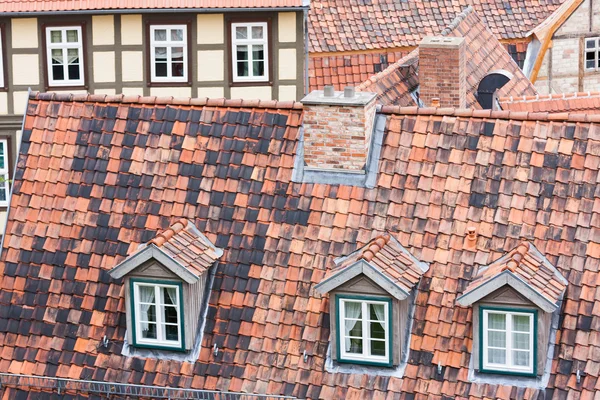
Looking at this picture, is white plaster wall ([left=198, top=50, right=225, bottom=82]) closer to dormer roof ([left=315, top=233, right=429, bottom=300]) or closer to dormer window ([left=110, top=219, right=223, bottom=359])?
dormer window ([left=110, top=219, right=223, bottom=359])

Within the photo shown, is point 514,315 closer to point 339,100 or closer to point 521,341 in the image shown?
point 521,341

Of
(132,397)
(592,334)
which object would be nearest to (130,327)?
(132,397)

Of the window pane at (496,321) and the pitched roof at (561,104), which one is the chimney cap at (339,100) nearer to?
the window pane at (496,321)

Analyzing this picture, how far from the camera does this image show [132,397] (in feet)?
75.5

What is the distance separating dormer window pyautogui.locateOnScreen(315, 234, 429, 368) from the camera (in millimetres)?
22219

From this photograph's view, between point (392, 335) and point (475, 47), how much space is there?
580 inches

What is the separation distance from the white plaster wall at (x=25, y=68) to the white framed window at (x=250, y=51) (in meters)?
3.89

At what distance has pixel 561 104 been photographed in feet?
103

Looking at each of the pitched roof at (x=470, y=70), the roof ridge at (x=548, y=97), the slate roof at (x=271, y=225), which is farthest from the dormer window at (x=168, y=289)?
the roof ridge at (x=548, y=97)

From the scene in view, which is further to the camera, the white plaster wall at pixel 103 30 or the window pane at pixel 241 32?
the window pane at pixel 241 32

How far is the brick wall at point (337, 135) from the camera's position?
23.5 metres

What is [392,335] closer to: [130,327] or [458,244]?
[458,244]

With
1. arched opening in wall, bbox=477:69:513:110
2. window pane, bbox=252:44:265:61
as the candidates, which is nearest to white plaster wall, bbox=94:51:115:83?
window pane, bbox=252:44:265:61

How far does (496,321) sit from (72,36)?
51.9 feet
